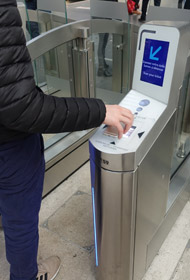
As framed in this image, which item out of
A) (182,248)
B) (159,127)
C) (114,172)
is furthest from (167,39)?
(182,248)

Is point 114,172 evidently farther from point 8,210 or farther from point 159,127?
point 8,210

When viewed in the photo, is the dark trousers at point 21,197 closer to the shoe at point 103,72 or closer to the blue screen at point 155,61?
the blue screen at point 155,61

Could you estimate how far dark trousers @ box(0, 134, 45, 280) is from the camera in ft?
3.17

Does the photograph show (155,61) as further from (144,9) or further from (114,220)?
(144,9)

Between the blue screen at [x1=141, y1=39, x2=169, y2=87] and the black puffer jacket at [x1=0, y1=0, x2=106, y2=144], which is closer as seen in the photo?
the black puffer jacket at [x1=0, y1=0, x2=106, y2=144]

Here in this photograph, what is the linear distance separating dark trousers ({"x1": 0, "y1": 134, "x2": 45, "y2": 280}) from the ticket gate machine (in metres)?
0.20

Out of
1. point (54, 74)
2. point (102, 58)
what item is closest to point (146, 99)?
point (54, 74)

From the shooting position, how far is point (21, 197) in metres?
1.03

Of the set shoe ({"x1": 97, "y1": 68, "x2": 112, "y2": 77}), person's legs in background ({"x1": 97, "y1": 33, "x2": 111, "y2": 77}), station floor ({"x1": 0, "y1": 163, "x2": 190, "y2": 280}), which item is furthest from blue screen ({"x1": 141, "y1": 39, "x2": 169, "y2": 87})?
shoe ({"x1": 97, "y1": 68, "x2": 112, "y2": 77})

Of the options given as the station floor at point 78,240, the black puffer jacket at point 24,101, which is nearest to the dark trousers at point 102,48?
the station floor at point 78,240

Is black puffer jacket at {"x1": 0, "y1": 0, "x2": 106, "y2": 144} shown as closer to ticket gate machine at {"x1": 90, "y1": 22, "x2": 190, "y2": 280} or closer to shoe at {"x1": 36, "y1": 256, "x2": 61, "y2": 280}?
ticket gate machine at {"x1": 90, "y1": 22, "x2": 190, "y2": 280}

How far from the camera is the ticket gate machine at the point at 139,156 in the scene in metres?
0.98

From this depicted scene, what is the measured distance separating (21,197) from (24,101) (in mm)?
418

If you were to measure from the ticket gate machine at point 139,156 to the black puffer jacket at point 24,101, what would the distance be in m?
0.18
